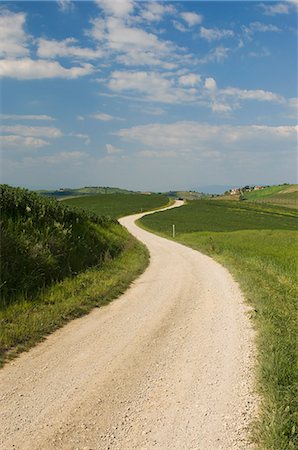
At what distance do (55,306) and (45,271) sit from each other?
289 cm

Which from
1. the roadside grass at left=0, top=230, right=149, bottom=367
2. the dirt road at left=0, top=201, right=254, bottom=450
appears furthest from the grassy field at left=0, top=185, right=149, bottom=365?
the dirt road at left=0, top=201, right=254, bottom=450

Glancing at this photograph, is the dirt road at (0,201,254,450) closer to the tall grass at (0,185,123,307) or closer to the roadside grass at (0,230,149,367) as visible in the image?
the roadside grass at (0,230,149,367)

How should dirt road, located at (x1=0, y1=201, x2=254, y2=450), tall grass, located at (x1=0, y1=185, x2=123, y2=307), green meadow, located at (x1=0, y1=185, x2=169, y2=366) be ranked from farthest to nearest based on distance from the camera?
tall grass, located at (x1=0, y1=185, x2=123, y2=307) < green meadow, located at (x1=0, y1=185, x2=169, y2=366) < dirt road, located at (x1=0, y1=201, x2=254, y2=450)

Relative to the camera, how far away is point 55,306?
11.0 metres

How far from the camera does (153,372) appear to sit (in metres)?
7.43

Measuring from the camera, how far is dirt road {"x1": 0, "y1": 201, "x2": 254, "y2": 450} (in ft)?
17.6

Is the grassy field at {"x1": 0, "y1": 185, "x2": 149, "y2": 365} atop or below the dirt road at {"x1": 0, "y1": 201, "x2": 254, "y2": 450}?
atop

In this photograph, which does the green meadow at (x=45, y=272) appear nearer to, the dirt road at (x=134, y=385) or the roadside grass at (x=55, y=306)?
the roadside grass at (x=55, y=306)

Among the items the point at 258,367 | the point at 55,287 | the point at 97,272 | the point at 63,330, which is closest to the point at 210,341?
the point at 258,367

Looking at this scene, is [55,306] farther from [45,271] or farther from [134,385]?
[134,385]

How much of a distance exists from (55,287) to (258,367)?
7502 millimetres

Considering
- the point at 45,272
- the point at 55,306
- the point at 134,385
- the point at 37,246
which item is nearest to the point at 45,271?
the point at 45,272

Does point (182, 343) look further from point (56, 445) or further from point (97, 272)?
point (97, 272)

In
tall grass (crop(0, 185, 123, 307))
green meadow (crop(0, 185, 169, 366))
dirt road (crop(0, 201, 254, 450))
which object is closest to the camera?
dirt road (crop(0, 201, 254, 450))
